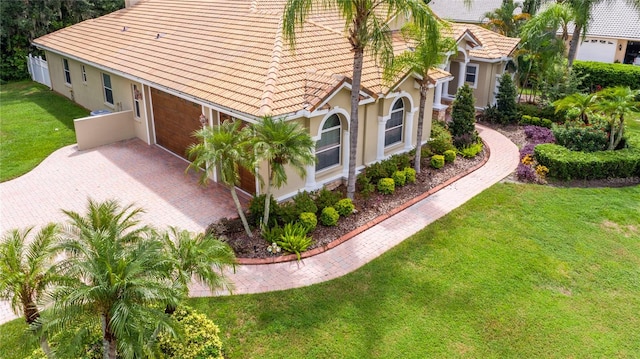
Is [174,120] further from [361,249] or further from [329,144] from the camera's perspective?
[361,249]

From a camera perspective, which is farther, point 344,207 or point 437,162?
point 437,162

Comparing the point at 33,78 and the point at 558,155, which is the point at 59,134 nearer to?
the point at 33,78

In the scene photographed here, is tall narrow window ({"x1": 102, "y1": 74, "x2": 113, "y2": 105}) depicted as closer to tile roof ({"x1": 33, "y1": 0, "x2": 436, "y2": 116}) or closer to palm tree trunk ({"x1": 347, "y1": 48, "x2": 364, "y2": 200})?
tile roof ({"x1": 33, "y1": 0, "x2": 436, "y2": 116})

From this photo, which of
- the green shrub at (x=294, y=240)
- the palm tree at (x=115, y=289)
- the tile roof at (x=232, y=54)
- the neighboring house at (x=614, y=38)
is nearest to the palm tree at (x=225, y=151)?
the tile roof at (x=232, y=54)

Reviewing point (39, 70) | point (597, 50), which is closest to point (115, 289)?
point (39, 70)

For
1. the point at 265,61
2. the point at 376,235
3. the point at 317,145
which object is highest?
the point at 265,61

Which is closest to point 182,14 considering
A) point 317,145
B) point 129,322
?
point 317,145

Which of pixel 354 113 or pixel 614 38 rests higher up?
pixel 614 38
